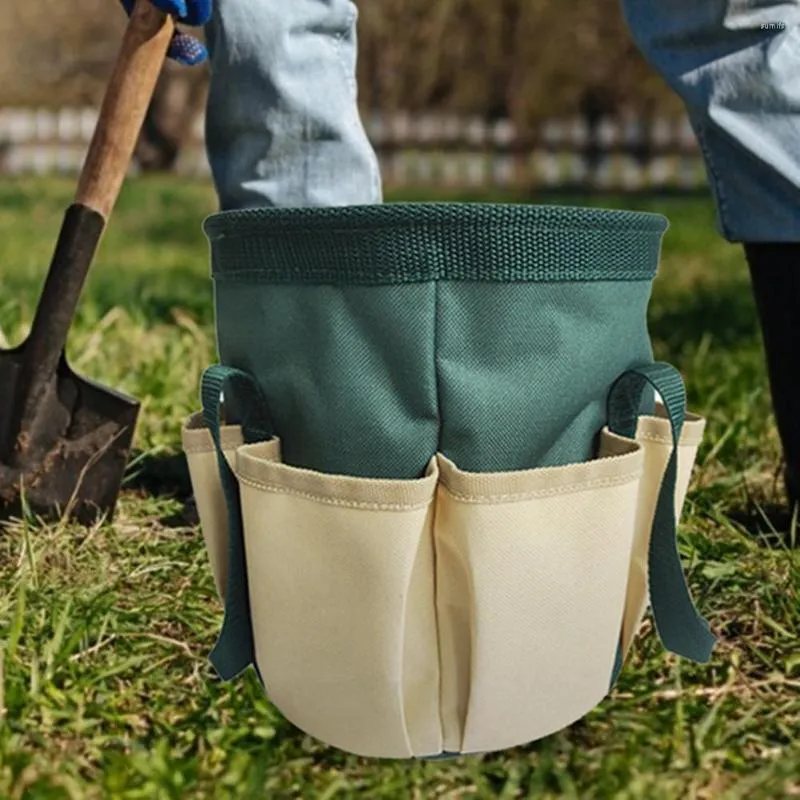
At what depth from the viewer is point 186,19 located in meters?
1.51

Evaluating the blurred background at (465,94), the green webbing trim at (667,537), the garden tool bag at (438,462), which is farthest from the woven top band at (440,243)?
the blurred background at (465,94)

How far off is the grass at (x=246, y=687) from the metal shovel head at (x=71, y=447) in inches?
1.7

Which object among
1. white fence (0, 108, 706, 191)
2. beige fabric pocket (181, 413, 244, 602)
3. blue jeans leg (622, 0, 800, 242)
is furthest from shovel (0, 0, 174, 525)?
white fence (0, 108, 706, 191)

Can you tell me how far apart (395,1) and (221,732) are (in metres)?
9.79

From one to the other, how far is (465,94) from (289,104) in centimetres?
1028

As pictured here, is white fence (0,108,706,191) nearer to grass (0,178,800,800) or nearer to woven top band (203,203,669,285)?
grass (0,178,800,800)

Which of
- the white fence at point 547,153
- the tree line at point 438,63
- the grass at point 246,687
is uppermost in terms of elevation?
the grass at point 246,687

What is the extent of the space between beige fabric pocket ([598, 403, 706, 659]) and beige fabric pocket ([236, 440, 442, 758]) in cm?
25

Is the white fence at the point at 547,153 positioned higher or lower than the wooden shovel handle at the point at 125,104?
lower

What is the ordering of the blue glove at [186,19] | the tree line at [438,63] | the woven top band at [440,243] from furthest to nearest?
the tree line at [438,63] → the blue glove at [186,19] → the woven top band at [440,243]

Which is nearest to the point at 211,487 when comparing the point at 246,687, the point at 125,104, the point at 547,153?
the point at 246,687

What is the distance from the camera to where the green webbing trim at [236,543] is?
1206mm

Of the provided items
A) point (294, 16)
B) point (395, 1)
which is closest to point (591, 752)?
point (294, 16)

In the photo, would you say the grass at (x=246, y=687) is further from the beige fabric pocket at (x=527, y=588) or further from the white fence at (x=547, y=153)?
the white fence at (x=547, y=153)
